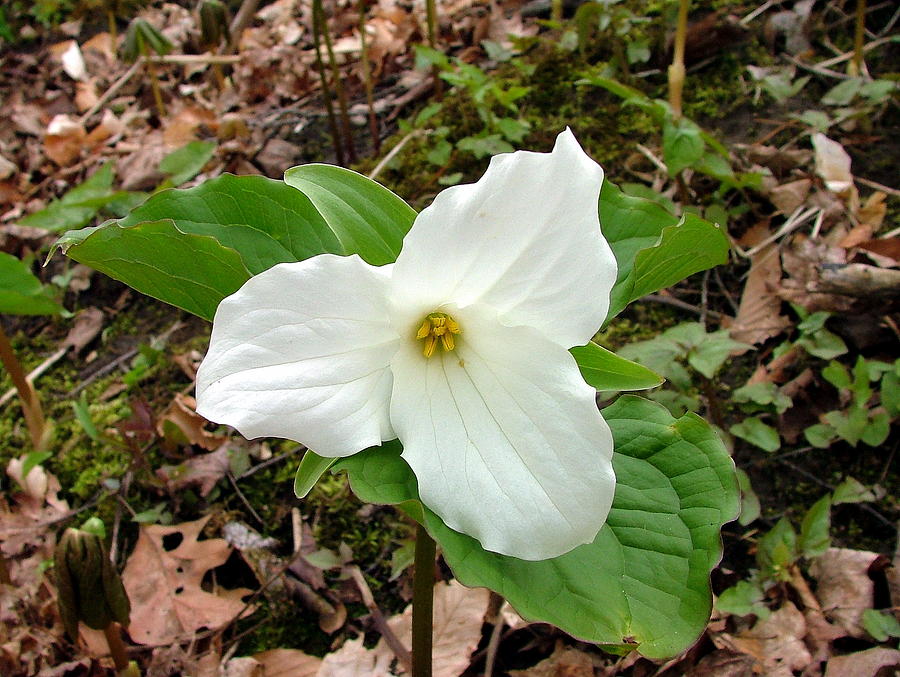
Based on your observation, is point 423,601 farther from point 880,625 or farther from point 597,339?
point 597,339

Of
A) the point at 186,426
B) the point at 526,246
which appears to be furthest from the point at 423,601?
the point at 186,426

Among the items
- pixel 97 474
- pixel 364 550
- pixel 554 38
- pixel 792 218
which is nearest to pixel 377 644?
pixel 364 550

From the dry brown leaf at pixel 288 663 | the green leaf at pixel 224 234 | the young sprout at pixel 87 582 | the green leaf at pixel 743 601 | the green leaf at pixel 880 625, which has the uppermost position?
the green leaf at pixel 224 234

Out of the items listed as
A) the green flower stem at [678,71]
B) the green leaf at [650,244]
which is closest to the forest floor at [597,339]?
the green flower stem at [678,71]

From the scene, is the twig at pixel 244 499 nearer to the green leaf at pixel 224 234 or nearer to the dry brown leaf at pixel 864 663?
the green leaf at pixel 224 234

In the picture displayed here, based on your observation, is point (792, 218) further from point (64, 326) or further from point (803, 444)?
point (64, 326)
